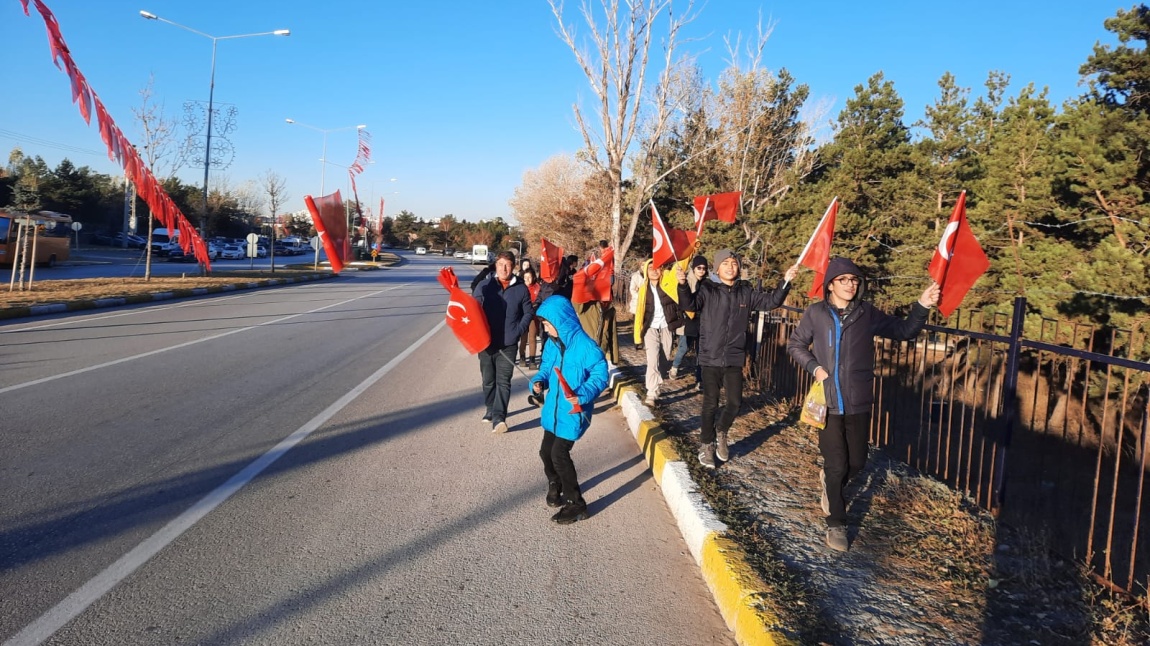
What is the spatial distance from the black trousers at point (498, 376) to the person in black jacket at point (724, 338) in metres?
2.01

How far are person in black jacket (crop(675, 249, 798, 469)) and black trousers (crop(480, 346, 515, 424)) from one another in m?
2.01

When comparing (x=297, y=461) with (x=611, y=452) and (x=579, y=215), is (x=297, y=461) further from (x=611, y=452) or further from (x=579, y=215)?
(x=579, y=215)

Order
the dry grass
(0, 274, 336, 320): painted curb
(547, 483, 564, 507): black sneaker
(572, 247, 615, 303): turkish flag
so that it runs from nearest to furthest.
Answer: (547, 483, 564, 507): black sneaker → (572, 247, 615, 303): turkish flag → (0, 274, 336, 320): painted curb → the dry grass

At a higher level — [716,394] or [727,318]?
[727,318]

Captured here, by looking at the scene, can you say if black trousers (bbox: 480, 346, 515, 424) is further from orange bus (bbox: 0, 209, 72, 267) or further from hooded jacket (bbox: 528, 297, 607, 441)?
orange bus (bbox: 0, 209, 72, 267)

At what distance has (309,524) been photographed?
4328mm

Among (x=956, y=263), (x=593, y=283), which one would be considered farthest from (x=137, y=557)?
(x=593, y=283)

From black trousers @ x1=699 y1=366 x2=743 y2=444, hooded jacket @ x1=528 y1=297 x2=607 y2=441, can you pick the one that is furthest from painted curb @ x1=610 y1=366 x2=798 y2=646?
hooded jacket @ x1=528 y1=297 x2=607 y2=441

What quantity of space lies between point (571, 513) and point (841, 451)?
1757 mm

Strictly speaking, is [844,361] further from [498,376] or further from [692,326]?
[692,326]

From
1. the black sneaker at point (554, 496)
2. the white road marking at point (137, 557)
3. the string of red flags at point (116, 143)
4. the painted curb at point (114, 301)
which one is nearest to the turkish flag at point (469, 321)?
the white road marking at point (137, 557)

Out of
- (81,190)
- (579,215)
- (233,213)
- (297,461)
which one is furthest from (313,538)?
(233,213)

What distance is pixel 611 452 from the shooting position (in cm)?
639

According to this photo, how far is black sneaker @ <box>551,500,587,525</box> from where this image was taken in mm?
4590
